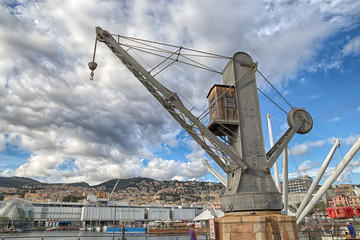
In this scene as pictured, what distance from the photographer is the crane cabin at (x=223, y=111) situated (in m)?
13.6

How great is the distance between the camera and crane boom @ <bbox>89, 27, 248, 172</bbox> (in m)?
13.0

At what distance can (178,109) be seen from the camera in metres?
14.2

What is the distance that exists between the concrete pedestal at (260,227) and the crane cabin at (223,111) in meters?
4.57

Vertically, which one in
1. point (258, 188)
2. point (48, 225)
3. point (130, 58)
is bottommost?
point (48, 225)

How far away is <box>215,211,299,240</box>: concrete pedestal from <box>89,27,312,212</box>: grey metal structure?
688 millimetres

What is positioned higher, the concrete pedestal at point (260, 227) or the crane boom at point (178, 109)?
the crane boom at point (178, 109)

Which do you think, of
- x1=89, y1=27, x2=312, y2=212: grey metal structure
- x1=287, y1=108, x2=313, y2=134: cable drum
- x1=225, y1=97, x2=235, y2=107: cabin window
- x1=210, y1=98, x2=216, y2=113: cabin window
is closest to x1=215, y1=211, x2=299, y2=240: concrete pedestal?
x1=89, y1=27, x2=312, y2=212: grey metal structure

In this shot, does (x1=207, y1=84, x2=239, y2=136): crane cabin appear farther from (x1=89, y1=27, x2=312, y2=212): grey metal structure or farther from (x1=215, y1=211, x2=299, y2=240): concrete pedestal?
(x1=215, y1=211, x2=299, y2=240): concrete pedestal

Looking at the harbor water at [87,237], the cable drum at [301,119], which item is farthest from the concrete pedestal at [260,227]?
the cable drum at [301,119]

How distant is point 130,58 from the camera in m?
14.9

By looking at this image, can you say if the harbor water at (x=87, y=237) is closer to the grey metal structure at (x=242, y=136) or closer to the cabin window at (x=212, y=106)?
the grey metal structure at (x=242, y=136)

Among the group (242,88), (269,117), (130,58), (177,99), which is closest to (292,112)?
(242,88)

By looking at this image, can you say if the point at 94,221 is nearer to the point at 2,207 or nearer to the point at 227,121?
the point at 2,207

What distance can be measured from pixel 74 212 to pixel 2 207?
49694 mm
